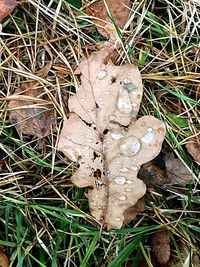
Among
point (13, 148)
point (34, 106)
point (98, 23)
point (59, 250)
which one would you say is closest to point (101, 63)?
point (98, 23)

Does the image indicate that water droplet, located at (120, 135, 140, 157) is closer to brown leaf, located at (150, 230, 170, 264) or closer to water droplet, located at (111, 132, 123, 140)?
water droplet, located at (111, 132, 123, 140)

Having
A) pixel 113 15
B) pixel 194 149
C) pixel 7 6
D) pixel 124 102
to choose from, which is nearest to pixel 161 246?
pixel 194 149

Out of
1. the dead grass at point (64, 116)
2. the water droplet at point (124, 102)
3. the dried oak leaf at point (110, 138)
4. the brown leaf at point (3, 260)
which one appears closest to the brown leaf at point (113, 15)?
the dead grass at point (64, 116)

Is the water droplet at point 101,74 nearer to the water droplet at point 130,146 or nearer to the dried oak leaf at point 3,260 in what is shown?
the water droplet at point 130,146

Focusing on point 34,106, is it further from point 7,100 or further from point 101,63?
point 101,63

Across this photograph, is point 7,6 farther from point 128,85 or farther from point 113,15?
point 128,85

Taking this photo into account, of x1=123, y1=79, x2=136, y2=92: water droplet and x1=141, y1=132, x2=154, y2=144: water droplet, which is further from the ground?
x1=123, y1=79, x2=136, y2=92: water droplet

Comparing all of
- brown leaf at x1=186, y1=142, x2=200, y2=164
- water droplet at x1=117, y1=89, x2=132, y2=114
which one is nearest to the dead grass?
brown leaf at x1=186, y1=142, x2=200, y2=164
